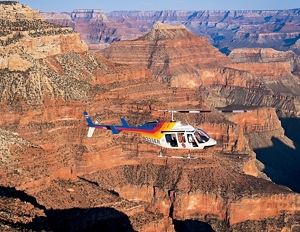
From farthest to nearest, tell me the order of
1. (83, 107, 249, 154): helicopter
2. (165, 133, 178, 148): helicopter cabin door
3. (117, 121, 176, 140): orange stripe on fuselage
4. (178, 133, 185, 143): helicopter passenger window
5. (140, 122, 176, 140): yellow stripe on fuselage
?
(117, 121, 176, 140): orange stripe on fuselage < (140, 122, 176, 140): yellow stripe on fuselage < (165, 133, 178, 148): helicopter cabin door < (178, 133, 185, 143): helicopter passenger window < (83, 107, 249, 154): helicopter

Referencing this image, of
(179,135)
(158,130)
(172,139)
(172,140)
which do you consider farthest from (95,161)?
(179,135)

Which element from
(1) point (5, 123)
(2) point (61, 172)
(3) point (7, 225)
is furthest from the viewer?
(1) point (5, 123)

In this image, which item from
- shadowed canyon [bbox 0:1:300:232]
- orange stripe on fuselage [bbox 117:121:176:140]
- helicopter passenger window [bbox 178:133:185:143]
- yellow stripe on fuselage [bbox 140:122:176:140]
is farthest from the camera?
orange stripe on fuselage [bbox 117:121:176:140]

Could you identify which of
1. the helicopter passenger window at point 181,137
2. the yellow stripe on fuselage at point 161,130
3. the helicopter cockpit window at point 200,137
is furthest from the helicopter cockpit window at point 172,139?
the helicopter cockpit window at point 200,137

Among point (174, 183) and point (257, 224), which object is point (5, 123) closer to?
point (174, 183)

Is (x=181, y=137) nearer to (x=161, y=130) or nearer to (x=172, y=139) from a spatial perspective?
(x=172, y=139)

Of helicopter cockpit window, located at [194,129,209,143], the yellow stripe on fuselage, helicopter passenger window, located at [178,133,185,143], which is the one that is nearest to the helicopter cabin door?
helicopter passenger window, located at [178,133,185,143]

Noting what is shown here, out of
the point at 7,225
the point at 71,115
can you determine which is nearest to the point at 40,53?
the point at 71,115

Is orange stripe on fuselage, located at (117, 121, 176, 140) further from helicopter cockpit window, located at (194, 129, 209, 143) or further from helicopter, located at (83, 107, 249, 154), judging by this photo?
helicopter cockpit window, located at (194, 129, 209, 143)

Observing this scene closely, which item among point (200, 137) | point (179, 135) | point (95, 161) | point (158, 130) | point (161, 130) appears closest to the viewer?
point (200, 137)

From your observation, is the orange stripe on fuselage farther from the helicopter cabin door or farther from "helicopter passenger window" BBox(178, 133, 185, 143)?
"helicopter passenger window" BBox(178, 133, 185, 143)

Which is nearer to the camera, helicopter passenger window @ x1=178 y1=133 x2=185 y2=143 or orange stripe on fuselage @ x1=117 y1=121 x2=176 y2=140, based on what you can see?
helicopter passenger window @ x1=178 y1=133 x2=185 y2=143
